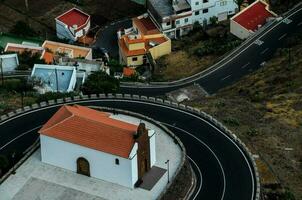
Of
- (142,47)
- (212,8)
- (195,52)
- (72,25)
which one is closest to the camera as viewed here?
(195,52)

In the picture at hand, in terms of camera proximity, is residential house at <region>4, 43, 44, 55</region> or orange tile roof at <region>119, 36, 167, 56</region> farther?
orange tile roof at <region>119, 36, 167, 56</region>

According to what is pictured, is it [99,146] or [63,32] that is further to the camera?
[63,32]

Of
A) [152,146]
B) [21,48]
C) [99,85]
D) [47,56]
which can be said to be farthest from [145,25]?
[152,146]

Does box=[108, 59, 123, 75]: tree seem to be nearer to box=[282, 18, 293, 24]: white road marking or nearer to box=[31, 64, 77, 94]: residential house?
box=[31, 64, 77, 94]: residential house

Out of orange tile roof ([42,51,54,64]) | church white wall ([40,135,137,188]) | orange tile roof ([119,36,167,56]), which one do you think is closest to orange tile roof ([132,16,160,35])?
orange tile roof ([119,36,167,56])

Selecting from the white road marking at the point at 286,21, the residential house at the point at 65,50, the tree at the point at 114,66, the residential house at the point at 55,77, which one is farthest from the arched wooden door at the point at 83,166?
the white road marking at the point at 286,21

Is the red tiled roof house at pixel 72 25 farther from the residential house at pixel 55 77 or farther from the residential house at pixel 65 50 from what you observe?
the residential house at pixel 55 77

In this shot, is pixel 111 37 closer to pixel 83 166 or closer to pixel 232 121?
pixel 232 121
